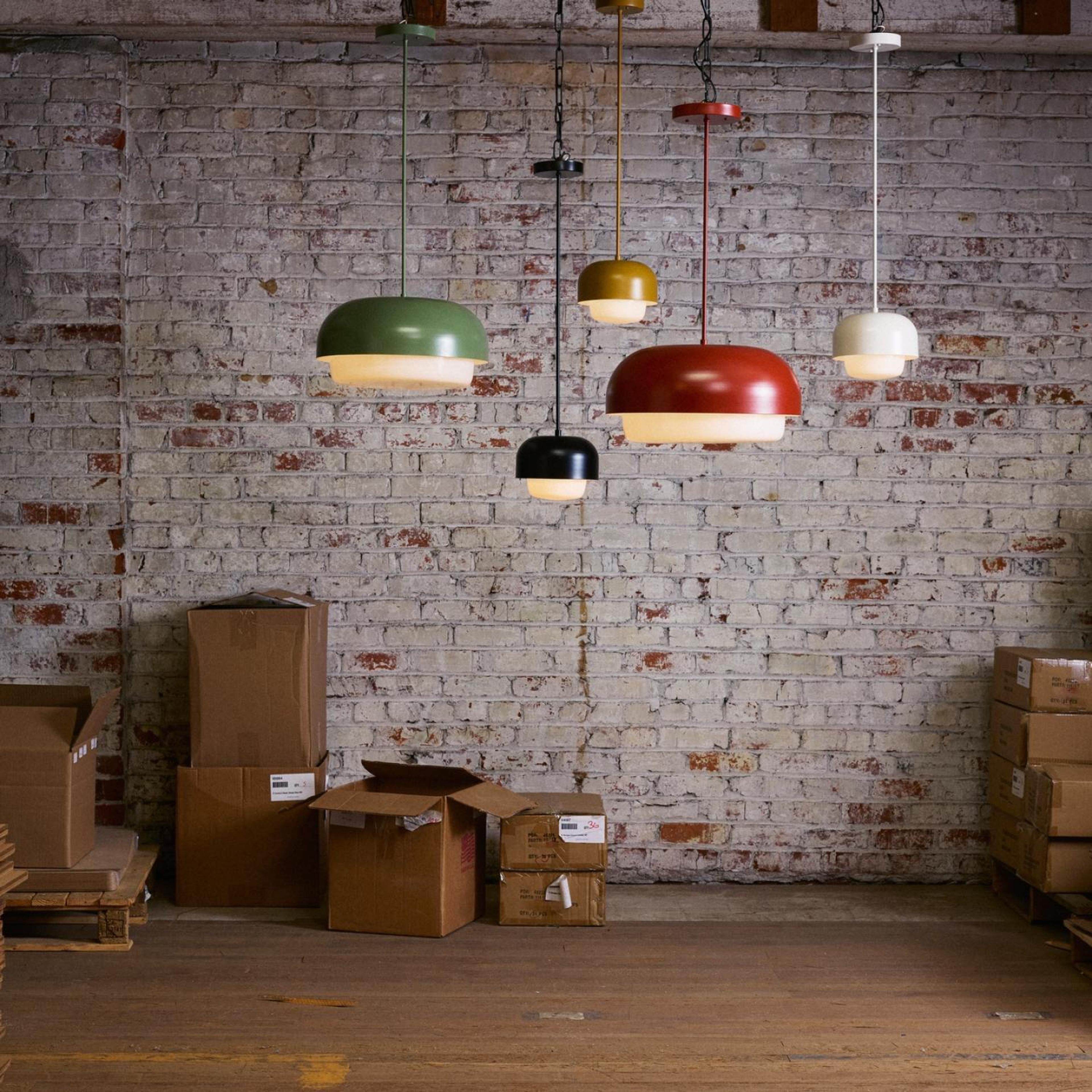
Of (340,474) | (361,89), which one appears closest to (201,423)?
(340,474)

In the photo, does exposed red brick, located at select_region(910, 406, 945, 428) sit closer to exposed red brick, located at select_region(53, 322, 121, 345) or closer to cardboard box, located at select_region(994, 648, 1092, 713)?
cardboard box, located at select_region(994, 648, 1092, 713)

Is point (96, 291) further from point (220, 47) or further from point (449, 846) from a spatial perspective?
point (449, 846)

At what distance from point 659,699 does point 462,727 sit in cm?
67

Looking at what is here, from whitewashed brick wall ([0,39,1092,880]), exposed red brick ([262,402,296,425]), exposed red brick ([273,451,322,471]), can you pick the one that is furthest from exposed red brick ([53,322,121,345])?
exposed red brick ([273,451,322,471])

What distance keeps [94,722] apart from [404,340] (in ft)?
6.46

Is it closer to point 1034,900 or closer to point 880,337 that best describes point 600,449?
point 880,337

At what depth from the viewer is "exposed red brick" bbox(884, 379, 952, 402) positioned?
421 cm

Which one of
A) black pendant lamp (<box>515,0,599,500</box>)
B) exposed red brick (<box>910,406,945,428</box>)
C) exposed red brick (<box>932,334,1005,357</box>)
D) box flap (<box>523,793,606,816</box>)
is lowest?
box flap (<box>523,793,606,816</box>)

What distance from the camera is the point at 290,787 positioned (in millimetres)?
3900

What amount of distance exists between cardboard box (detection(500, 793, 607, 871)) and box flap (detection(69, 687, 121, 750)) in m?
1.23

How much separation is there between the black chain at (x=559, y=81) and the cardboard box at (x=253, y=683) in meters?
1.62

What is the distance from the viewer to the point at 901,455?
423 cm

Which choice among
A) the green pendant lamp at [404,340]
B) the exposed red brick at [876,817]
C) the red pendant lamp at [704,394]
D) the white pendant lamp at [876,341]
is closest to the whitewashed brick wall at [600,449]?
the exposed red brick at [876,817]

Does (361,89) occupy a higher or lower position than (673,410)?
higher
